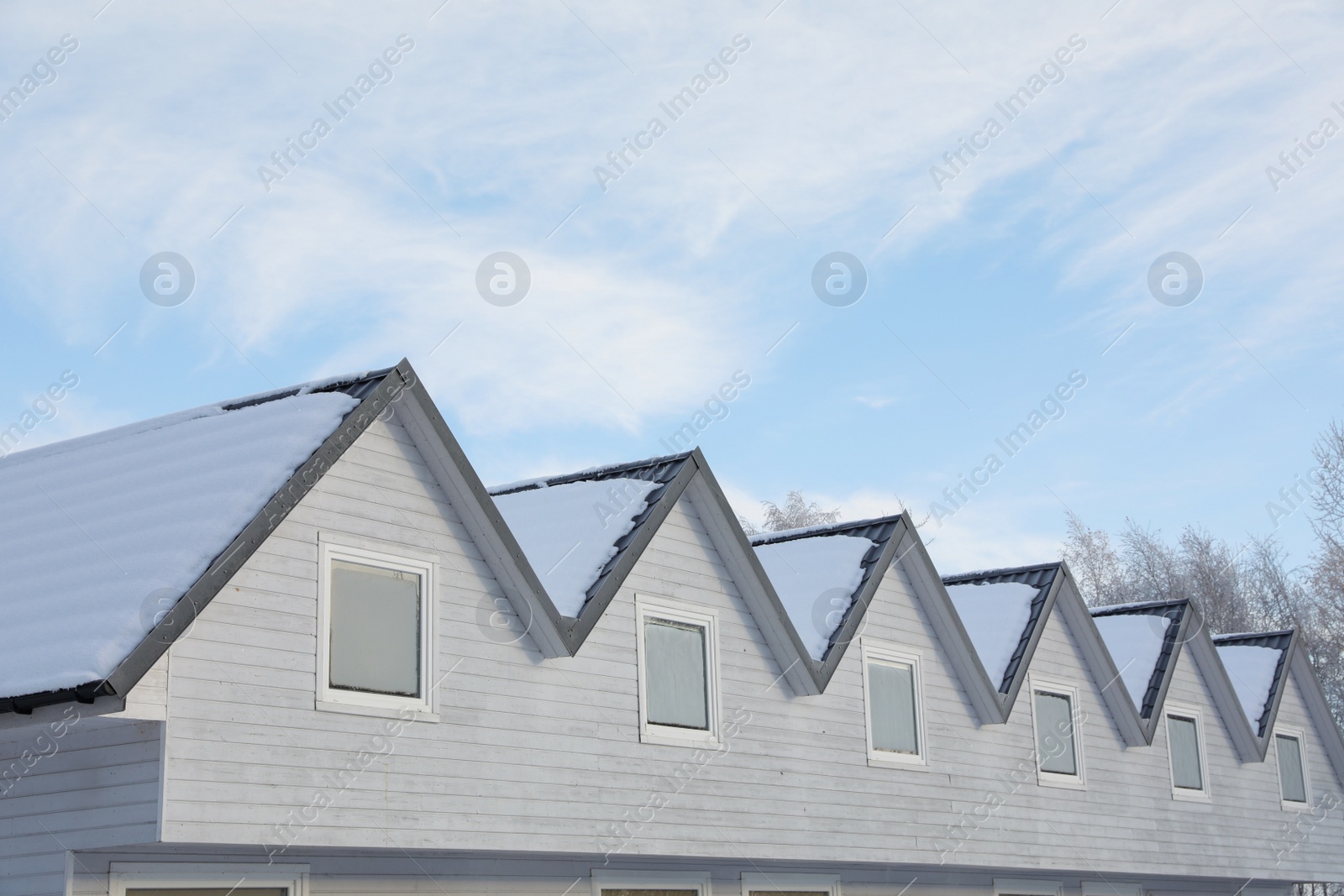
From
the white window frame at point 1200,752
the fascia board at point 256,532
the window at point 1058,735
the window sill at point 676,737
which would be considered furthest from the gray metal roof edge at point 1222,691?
the fascia board at point 256,532

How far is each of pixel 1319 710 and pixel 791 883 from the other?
49.4ft

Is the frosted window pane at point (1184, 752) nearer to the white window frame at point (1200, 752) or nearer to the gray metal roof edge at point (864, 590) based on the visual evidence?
the white window frame at point (1200, 752)

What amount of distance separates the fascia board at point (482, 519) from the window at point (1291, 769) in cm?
1764

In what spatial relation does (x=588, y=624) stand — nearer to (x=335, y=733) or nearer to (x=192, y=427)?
(x=335, y=733)

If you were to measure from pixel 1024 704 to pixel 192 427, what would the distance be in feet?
41.0

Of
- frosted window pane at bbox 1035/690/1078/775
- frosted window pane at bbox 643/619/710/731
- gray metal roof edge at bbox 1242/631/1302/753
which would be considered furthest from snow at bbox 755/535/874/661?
gray metal roof edge at bbox 1242/631/1302/753

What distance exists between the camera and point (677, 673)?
1541cm

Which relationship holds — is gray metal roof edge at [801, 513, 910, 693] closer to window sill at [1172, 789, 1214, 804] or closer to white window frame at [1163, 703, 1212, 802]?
white window frame at [1163, 703, 1212, 802]

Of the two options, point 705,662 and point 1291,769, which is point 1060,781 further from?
point 1291,769

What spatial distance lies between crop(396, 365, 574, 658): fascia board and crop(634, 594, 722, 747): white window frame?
1.40 m

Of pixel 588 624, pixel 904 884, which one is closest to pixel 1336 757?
pixel 904 884

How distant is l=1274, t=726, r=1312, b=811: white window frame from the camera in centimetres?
2577

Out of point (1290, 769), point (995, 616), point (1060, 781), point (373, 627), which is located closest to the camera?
point (373, 627)

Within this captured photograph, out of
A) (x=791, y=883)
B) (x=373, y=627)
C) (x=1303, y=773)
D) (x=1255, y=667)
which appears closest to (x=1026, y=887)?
(x=791, y=883)
